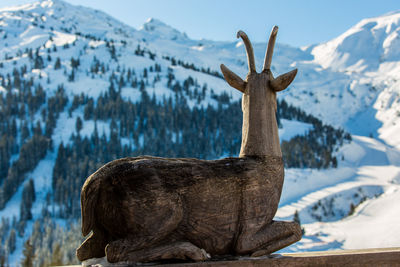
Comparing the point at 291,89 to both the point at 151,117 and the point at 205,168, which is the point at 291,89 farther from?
the point at 205,168

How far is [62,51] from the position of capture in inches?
4902

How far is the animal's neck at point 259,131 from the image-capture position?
5.39m

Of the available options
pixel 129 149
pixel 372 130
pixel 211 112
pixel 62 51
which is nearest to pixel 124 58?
pixel 62 51

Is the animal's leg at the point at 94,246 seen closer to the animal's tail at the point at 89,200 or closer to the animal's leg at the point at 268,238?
the animal's tail at the point at 89,200

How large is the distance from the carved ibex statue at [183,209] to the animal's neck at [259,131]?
0.03 meters

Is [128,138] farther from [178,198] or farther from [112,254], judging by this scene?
[112,254]

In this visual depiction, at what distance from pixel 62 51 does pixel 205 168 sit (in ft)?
428

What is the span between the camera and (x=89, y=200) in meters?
4.65

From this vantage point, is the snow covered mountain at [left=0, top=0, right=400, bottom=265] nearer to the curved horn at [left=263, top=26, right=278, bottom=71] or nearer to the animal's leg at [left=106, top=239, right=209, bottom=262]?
the curved horn at [left=263, top=26, right=278, bottom=71]

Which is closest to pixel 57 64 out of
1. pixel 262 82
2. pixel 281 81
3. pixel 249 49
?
pixel 249 49

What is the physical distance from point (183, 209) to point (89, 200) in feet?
3.75

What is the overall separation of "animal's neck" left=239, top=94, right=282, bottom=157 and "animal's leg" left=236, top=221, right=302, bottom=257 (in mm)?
986

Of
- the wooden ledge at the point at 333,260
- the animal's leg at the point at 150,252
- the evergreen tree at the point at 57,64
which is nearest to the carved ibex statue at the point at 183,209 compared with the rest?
the animal's leg at the point at 150,252

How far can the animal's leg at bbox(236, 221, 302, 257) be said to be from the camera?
4.81m
